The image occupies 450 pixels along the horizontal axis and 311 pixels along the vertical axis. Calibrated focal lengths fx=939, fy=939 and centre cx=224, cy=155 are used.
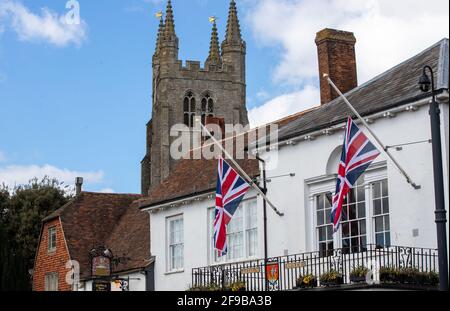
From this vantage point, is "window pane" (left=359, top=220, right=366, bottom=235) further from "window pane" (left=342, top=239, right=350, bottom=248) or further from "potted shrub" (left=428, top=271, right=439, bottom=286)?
"potted shrub" (left=428, top=271, right=439, bottom=286)

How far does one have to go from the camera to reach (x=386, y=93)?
24.2 m

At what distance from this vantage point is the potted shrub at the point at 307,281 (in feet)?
75.0

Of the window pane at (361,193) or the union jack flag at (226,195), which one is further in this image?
the union jack flag at (226,195)

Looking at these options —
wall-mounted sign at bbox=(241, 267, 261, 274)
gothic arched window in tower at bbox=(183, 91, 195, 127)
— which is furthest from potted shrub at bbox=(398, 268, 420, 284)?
gothic arched window in tower at bbox=(183, 91, 195, 127)

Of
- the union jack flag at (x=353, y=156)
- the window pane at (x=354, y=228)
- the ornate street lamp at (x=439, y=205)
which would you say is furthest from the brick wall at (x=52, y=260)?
the ornate street lamp at (x=439, y=205)

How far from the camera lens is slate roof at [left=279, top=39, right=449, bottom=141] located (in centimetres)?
2277

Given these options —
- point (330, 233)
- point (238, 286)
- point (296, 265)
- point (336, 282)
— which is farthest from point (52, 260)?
point (336, 282)

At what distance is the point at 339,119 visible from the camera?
79.3 ft

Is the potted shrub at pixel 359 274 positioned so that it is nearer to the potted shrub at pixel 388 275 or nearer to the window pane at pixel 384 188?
the potted shrub at pixel 388 275

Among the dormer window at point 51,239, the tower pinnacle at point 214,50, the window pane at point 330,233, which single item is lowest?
the window pane at point 330,233

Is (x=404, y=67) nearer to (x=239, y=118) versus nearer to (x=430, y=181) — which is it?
(x=430, y=181)

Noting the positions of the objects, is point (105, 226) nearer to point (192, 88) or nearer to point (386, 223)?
point (386, 223)

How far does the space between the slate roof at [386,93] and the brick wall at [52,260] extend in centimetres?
1524

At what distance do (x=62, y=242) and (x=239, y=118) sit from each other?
69.5m
